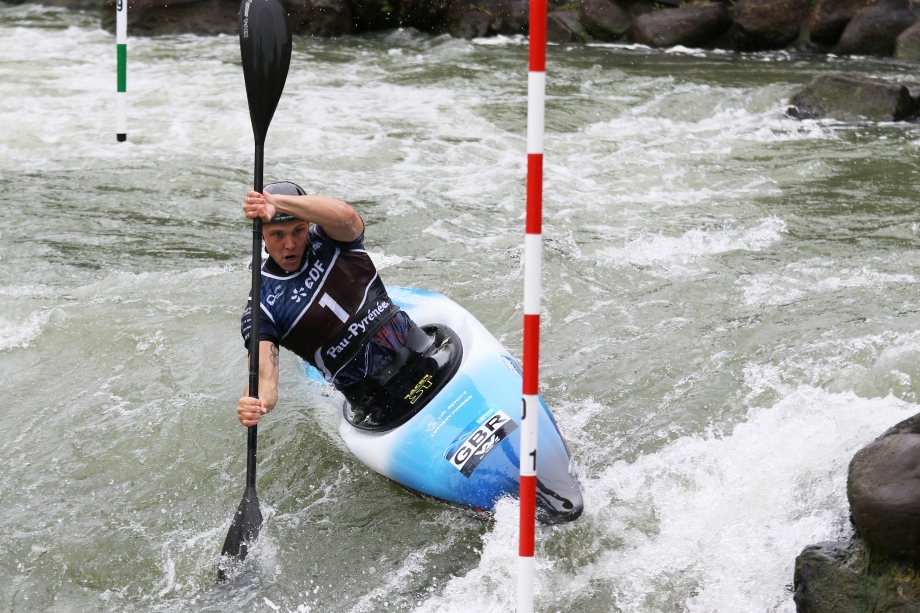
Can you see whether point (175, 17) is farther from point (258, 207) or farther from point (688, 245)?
point (258, 207)

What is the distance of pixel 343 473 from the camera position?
3648mm

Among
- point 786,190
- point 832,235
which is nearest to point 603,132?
point 786,190

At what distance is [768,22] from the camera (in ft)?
34.9

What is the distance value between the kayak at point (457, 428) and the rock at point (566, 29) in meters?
8.41

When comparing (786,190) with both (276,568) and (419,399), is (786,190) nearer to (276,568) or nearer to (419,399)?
(419,399)

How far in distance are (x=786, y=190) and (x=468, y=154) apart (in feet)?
7.82

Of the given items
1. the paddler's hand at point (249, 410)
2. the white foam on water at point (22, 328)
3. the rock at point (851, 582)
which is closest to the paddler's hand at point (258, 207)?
the paddler's hand at point (249, 410)

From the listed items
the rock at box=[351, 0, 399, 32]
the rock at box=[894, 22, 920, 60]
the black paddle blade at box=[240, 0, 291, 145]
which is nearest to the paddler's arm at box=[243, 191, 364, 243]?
the black paddle blade at box=[240, 0, 291, 145]

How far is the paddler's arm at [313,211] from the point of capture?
2.87 m

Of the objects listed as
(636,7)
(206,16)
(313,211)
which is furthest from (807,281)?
(206,16)

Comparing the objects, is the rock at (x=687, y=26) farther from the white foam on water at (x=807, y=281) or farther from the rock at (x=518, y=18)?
the white foam on water at (x=807, y=281)

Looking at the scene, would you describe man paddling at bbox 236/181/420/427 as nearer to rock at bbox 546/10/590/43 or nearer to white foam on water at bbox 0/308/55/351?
white foam on water at bbox 0/308/55/351

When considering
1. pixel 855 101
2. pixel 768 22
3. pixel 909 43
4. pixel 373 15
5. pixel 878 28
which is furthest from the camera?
pixel 373 15

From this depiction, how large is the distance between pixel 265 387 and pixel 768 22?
918 centimetres
